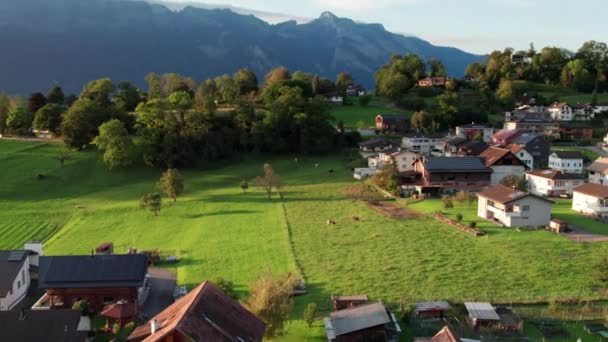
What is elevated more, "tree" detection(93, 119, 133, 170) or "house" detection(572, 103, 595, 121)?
"house" detection(572, 103, 595, 121)

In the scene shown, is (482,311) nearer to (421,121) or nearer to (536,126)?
(421,121)

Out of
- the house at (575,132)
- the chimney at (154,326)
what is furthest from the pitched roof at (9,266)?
the house at (575,132)

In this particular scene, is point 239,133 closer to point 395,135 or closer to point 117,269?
point 395,135

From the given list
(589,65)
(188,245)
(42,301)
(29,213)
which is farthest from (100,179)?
(589,65)

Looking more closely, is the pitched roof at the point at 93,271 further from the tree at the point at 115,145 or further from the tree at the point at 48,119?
the tree at the point at 48,119

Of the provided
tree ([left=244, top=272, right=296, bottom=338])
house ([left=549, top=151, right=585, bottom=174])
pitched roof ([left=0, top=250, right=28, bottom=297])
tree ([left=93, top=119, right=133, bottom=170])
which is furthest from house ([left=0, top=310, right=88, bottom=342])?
house ([left=549, top=151, right=585, bottom=174])

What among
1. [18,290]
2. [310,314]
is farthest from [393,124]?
[18,290]

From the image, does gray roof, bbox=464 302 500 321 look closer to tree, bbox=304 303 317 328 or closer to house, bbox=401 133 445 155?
tree, bbox=304 303 317 328
